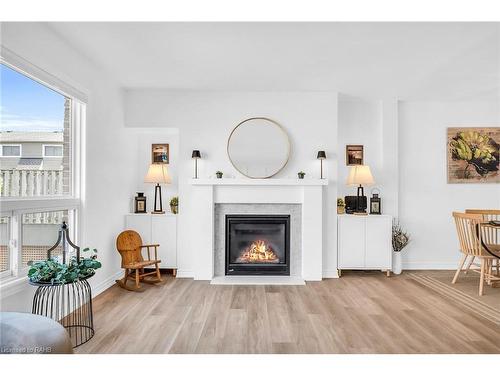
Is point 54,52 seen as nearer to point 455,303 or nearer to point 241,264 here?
point 241,264

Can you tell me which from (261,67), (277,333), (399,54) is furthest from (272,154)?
(277,333)

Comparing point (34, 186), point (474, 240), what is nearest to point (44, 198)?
point (34, 186)

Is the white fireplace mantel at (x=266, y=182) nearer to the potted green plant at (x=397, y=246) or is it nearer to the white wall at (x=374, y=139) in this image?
the white wall at (x=374, y=139)

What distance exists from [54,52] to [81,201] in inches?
58.8

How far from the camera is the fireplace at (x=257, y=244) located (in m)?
4.88

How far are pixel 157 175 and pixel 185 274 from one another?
4.66 feet

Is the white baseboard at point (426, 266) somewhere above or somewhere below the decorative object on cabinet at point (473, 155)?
below

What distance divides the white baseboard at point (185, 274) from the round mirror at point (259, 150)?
1.56 m

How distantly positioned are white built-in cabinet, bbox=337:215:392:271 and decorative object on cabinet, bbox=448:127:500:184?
151 centimetres

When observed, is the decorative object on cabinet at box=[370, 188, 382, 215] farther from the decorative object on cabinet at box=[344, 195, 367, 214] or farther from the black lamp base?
the black lamp base

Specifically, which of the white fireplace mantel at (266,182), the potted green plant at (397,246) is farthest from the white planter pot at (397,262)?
the white fireplace mantel at (266,182)

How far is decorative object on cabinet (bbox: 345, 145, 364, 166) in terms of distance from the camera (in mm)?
5359

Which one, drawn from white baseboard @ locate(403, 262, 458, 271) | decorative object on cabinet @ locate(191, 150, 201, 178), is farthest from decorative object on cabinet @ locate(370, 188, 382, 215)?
decorative object on cabinet @ locate(191, 150, 201, 178)

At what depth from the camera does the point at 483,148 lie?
5422mm
